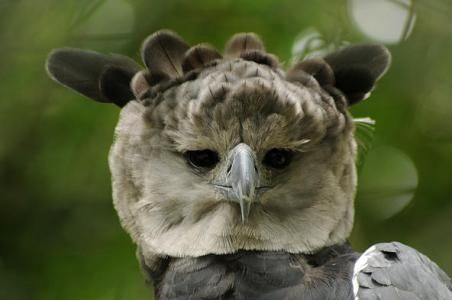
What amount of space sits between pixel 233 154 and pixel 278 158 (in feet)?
0.50

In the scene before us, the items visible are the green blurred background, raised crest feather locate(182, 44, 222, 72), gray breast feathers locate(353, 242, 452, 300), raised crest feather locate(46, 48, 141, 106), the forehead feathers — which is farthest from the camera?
the green blurred background

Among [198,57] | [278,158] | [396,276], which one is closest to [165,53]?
[198,57]

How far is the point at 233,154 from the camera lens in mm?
2654

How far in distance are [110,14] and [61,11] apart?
0.17m

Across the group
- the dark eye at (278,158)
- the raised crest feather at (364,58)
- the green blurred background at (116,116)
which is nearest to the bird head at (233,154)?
the dark eye at (278,158)

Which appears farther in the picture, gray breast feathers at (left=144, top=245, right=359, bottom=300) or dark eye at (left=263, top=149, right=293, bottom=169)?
dark eye at (left=263, top=149, right=293, bottom=169)

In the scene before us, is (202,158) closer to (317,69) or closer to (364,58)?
(317,69)

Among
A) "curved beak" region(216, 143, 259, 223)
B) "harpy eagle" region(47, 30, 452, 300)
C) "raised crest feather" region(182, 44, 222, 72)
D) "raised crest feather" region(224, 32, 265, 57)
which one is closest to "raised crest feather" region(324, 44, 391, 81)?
"harpy eagle" region(47, 30, 452, 300)

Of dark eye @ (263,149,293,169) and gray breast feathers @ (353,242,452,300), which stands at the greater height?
dark eye @ (263,149,293,169)

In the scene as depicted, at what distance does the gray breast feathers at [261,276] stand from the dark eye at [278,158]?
0.24 meters

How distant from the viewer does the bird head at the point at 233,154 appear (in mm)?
2684

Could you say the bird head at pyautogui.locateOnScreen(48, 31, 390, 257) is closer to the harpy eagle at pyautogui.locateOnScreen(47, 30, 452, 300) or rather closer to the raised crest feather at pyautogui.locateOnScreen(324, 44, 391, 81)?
the harpy eagle at pyautogui.locateOnScreen(47, 30, 452, 300)

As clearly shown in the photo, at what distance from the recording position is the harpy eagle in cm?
260

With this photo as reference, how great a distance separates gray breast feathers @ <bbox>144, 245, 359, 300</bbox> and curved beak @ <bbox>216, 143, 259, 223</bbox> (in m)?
0.13
